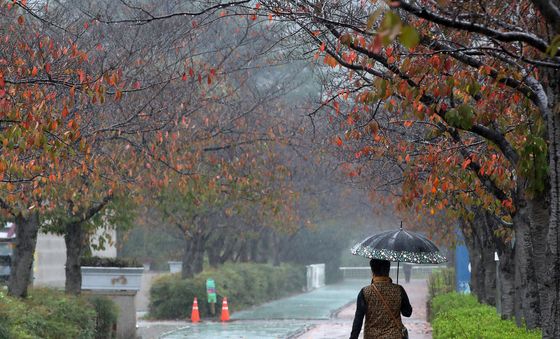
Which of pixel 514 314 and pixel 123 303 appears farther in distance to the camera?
pixel 123 303

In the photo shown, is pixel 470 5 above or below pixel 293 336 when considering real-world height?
above

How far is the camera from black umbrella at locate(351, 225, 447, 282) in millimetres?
10922

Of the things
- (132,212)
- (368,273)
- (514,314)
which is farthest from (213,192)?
(368,273)

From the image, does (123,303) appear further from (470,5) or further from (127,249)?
(127,249)

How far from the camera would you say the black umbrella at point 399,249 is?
430 inches

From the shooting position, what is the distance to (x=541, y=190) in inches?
347

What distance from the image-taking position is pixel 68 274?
21.8m

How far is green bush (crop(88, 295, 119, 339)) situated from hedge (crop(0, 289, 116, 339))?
21 millimetres

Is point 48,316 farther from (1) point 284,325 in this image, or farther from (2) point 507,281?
(1) point 284,325

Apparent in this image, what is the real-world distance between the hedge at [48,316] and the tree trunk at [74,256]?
1.25 meters

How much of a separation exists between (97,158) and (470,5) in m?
8.90

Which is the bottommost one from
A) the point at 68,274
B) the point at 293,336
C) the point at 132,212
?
the point at 293,336

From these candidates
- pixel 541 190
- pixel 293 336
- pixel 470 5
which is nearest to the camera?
pixel 541 190

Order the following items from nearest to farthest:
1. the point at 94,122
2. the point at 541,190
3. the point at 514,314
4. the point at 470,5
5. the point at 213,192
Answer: the point at 541,190, the point at 470,5, the point at 514,314, the point at 94,122, the point at 213,192
